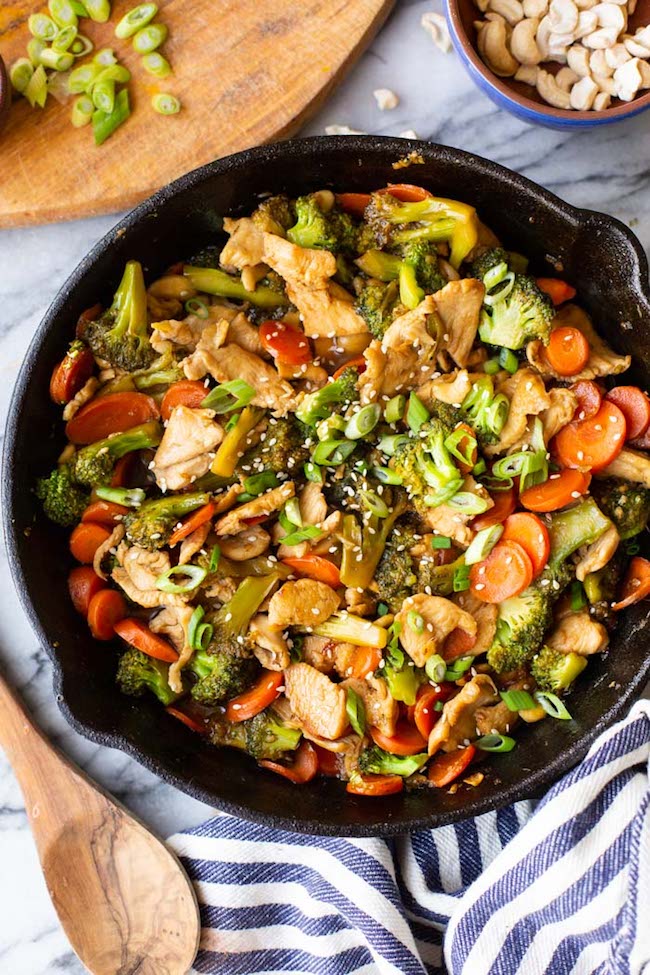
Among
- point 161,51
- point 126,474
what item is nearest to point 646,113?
point 161,51

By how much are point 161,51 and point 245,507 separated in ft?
5.04

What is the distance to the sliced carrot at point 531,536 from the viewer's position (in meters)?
2.86

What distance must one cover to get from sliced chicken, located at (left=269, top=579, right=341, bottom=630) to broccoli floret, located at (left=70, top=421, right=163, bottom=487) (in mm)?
591

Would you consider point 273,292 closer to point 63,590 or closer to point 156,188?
point 156,188

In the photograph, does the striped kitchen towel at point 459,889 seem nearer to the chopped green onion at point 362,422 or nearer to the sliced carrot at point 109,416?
the chopped green onion at point 362,422

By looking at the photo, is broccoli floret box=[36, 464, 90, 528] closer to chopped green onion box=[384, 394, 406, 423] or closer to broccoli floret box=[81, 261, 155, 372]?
broccoli floret box=[81, 261, 155, 372]

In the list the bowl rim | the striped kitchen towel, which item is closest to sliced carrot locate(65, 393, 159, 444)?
the striped kitchen towel

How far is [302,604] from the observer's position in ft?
9.43

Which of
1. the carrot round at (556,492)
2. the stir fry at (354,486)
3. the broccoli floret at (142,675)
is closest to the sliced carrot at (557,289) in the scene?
the stir fry at (354,486)

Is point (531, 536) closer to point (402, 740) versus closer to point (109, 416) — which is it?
point (402, 740)

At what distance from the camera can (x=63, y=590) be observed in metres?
2.94

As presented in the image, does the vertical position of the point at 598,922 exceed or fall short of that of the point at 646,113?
it falls short

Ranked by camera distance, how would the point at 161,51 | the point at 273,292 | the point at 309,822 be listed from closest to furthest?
the point at 309,822, the point at 273,292, the point at 161,51

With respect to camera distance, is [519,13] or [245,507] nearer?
[245,507]
